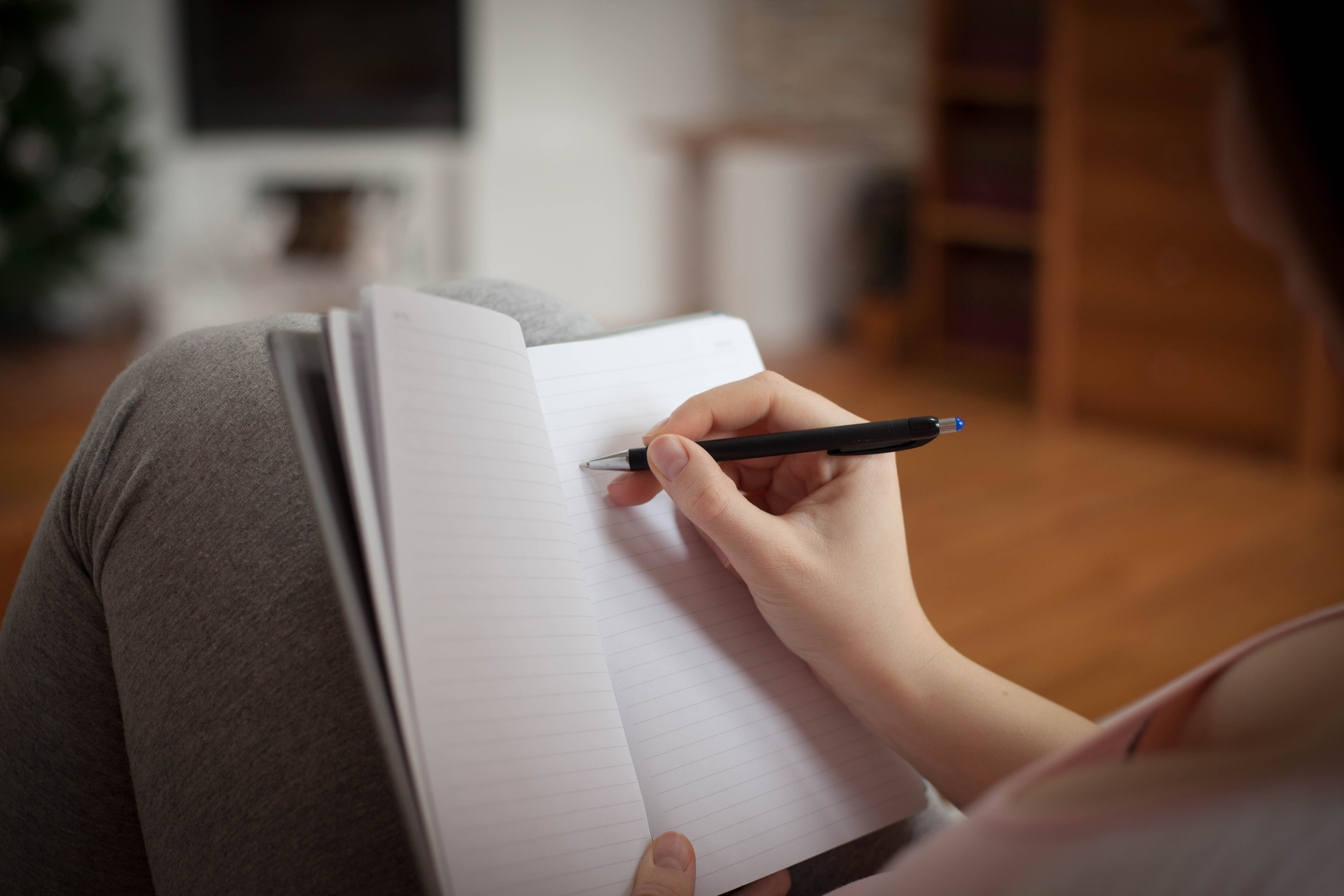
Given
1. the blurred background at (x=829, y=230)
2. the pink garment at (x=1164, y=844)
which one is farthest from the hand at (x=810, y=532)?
the blurred background at (x=829, y=230)

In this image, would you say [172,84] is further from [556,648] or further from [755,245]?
[556,648]

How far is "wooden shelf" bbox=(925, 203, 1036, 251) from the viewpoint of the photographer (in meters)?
3.18

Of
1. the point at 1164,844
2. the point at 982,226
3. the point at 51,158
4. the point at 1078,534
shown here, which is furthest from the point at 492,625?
the point at 51,158

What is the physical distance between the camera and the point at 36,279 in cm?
310

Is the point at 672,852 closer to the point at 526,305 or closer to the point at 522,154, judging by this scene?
the point at 526,305

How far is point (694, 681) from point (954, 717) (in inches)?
5.6

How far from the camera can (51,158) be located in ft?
10.1

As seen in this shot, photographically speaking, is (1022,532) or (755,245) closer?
(1022,532)

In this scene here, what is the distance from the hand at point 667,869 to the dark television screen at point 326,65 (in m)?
3.68

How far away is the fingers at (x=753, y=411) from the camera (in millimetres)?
546

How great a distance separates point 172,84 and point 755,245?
2123 mm

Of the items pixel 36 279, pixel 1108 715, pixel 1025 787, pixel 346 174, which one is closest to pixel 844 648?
pixel 1025 787

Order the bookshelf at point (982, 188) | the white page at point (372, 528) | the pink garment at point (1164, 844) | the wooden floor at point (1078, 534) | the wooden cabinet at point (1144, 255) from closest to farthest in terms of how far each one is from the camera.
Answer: the pink garment at point (1164, 844) → the white page at point (372, 528) → the wooden floor at point (1078, 534) → the wooden cabinet at point (1144, 255) → the bookshelf at point (982, 188)

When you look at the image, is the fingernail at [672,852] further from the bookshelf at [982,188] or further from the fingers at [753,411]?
the bookshelf at [982,188]
